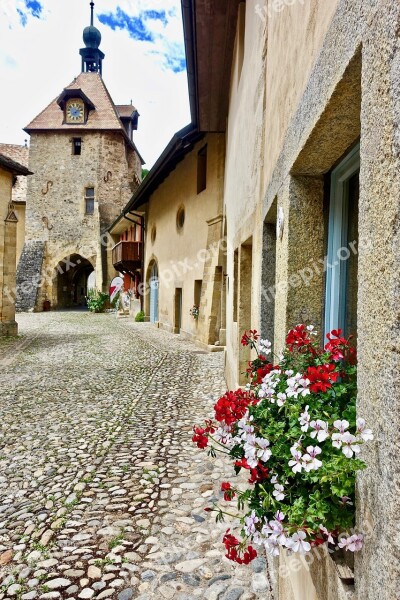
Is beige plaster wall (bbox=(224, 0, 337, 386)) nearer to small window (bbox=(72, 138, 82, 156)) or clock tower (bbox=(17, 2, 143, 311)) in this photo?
clock tower (bbox=(17, 2, 143, 311))

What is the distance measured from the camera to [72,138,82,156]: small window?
28.7 meters

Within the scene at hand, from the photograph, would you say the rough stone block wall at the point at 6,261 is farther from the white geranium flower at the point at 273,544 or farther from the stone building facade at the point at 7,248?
the white geranium flower at the point at 273,544

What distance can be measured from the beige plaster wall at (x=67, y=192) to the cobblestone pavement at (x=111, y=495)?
22505mm

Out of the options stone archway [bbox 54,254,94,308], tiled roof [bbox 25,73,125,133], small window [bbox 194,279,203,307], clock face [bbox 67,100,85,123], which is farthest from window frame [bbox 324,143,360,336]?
clock face [bbox 67,100,85,123]

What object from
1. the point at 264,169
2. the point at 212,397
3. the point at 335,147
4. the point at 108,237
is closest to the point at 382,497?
the point at 335,147

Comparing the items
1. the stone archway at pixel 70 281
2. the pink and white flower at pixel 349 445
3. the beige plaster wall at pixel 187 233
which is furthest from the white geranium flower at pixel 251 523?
the stone archway at pixel 70 281

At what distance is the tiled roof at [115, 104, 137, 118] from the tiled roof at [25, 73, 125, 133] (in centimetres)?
125

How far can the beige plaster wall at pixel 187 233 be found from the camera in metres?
11.5

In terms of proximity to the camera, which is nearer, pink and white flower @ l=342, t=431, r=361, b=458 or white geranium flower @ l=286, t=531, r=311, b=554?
pink and white flower @ l=342, t=431, r=361, b=458

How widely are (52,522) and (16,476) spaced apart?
0.90m

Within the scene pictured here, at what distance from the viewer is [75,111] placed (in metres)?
28.8

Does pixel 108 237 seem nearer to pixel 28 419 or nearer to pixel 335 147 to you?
pixel 28 419

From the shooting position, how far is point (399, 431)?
815mm

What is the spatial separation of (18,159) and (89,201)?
10.0 metres
